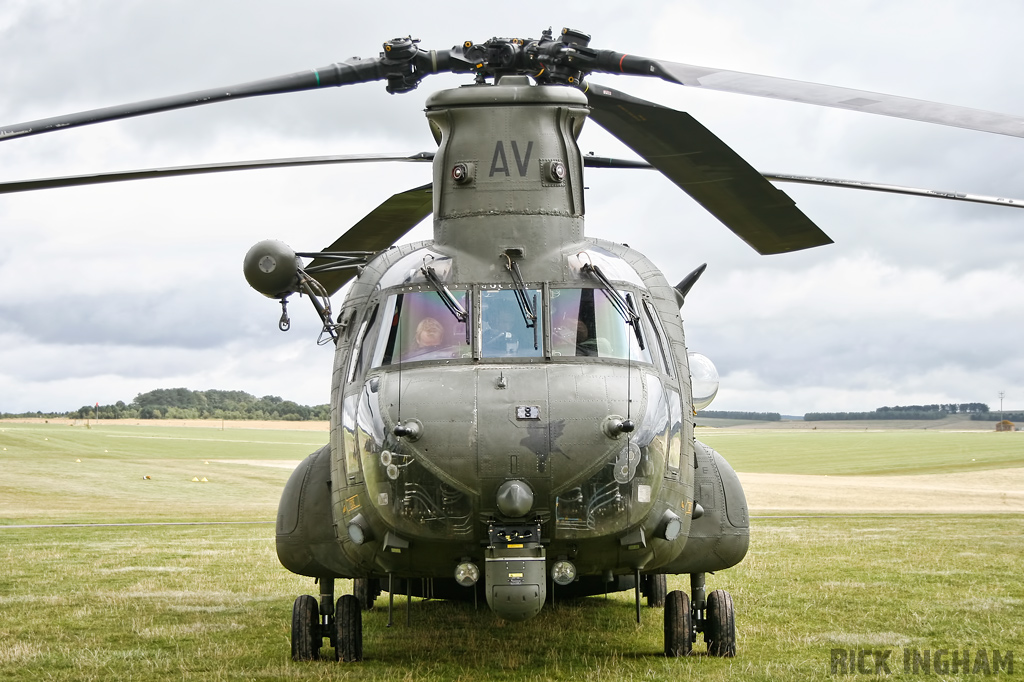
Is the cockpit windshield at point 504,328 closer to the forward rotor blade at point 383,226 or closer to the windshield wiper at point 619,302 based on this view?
the windshield wiper at point 619,302

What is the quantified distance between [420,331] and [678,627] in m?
3.38

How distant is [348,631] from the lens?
8688mm

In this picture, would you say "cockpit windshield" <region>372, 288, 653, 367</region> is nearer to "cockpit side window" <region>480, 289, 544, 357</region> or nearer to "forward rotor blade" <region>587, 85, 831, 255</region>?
"cockpit side window" <region>480, 289, 544, 357</region>

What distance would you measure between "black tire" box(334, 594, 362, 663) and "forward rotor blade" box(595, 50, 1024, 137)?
4.77 metres

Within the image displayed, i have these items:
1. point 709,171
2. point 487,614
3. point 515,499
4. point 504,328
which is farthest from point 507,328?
point 487,614

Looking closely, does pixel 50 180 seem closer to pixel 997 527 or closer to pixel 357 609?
pixel 357 609

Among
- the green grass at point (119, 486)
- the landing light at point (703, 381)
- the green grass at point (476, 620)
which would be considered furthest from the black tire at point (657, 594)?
the green grass at point (119, 486)

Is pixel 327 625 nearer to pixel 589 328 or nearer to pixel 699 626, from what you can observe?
pixel 699 626

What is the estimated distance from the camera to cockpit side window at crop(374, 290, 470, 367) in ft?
25.8

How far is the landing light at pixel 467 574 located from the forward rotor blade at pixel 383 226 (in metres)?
4.19

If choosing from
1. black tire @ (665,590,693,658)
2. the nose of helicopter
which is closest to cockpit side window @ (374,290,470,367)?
the nose of helicopter

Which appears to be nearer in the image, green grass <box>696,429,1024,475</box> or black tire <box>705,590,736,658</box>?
black tire <box>705,590,736,658</box>

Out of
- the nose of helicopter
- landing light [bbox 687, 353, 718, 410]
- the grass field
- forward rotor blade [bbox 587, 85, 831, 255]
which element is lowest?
the grass field

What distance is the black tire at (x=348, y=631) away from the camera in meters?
8.68
